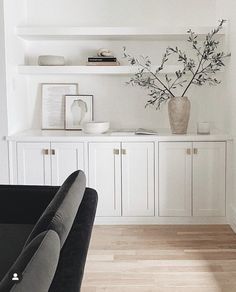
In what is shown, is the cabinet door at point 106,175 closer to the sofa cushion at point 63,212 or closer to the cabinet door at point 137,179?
the cabinet door at point 137,179

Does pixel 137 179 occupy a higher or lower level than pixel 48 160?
lower

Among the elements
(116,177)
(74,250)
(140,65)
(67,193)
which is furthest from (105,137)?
(74,250)

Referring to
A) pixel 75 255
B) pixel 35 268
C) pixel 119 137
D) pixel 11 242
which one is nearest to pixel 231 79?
pixel 119 137

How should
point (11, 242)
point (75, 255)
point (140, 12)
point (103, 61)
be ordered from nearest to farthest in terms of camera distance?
point (75, 255)
point (11, 242)
point (103, 61)
point (140, 12)

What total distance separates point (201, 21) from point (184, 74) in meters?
0.63

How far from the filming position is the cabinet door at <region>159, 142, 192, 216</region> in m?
3.86

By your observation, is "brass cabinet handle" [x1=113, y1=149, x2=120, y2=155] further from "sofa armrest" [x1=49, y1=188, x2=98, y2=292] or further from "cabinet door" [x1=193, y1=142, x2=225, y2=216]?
"sofa armrest" [x1=49, y1=188, x2=98, y2=292]

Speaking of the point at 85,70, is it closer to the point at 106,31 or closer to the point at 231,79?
the point at 106,31

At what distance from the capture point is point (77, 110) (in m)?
4.38

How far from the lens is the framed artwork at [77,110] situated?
438 cm

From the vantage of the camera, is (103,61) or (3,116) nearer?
(3,116)

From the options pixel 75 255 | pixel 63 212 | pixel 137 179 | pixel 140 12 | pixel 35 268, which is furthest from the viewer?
pixel 140 12

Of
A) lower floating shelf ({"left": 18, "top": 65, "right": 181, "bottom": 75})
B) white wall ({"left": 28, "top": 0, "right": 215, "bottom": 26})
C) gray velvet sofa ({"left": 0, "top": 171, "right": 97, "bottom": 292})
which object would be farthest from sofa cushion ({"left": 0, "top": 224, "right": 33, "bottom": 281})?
white wall ({"left": 28, "top": 0, "right": 215, "bottom": 26})

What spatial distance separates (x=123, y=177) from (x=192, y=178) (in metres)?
0.62
